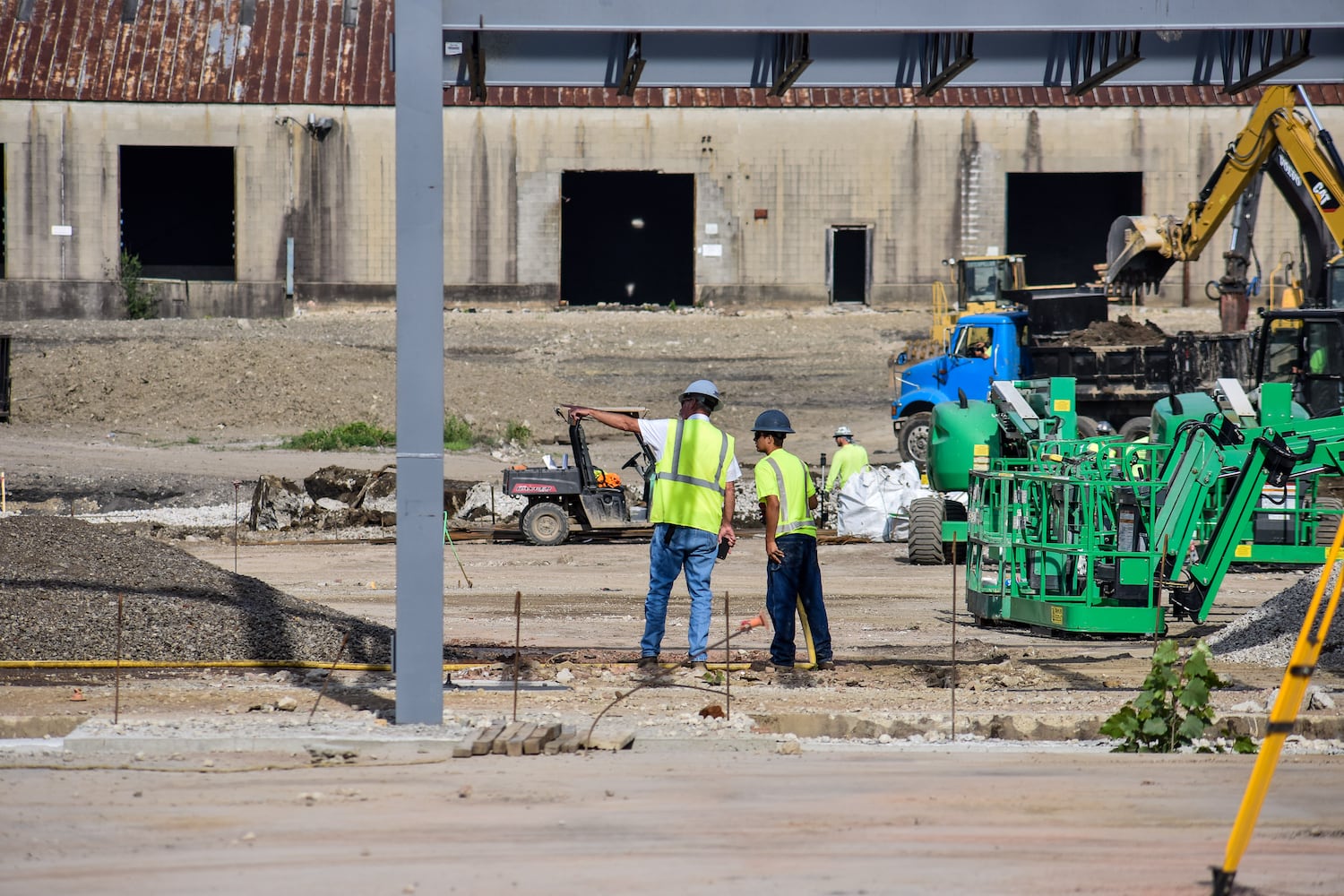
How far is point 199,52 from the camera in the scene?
3597cm

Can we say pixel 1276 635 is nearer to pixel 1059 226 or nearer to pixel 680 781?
pixel 680 781

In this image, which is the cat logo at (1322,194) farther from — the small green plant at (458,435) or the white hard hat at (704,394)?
the small green plant at (458,435)

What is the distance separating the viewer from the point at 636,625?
11750 millimetres

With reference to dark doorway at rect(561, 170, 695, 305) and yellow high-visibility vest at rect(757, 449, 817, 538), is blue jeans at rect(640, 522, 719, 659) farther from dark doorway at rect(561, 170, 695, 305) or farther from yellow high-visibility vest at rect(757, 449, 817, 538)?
dark doorway at rect(561, 170, 695, 305)

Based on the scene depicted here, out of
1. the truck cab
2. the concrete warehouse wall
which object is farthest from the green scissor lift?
the concrete warehouse wall

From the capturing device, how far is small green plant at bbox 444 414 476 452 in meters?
26.1

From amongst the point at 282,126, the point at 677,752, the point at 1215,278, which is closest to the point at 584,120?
the point at 282,126

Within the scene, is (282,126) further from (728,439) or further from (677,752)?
(677,752)

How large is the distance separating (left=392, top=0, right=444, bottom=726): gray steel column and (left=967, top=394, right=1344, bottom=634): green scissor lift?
5554 mm

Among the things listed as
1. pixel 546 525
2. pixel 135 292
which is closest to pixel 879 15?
pixel 546 525

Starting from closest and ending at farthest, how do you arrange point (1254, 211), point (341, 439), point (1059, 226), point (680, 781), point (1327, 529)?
1. point (680, 781)
2. point (1327, 529)
3. point (1254, 211)
4. point (341, 439)
5. point (1059, 226)

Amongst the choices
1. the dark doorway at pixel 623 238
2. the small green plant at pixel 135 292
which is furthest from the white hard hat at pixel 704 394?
the dark doorway at pixel 623 238

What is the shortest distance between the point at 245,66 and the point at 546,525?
22744 mm

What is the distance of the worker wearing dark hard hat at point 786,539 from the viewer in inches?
359
